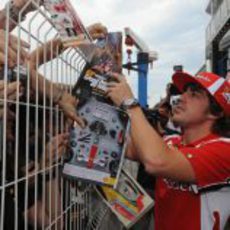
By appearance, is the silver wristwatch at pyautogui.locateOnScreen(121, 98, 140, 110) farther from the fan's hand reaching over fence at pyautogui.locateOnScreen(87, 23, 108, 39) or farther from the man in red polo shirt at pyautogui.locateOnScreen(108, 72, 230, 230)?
the fan's hand reaching over fence at pyautogui.locateOnScreen(87, 23, 108, 39)

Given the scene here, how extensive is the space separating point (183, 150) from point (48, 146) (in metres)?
0.69

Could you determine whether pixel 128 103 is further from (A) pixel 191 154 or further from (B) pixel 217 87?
(B) pixel 217 87

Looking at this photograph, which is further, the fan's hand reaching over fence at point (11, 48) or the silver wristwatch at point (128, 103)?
the silver wristwatch at point (128, 103)

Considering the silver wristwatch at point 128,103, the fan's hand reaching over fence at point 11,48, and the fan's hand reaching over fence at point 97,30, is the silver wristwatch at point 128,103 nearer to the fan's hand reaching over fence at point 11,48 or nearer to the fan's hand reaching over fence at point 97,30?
the fan's hand reaching over fence at point 97,30

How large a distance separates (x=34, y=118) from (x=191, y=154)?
2.61ft

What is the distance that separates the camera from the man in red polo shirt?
1893 millimetres

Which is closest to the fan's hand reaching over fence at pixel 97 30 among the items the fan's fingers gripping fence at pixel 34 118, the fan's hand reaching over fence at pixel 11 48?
the fan's fingers gripping fence at pixel 34 118

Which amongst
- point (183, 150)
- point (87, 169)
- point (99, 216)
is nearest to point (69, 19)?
point (87, 169)

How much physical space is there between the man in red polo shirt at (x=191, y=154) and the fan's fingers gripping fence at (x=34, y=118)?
274 millimetres

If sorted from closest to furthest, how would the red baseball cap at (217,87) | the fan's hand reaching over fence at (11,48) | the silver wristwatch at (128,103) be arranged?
the fan's hand reaching over fence at (11,48), the silver wristwatch at (128,103), the red baseball cap at (217,87)

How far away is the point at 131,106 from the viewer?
1873 mm

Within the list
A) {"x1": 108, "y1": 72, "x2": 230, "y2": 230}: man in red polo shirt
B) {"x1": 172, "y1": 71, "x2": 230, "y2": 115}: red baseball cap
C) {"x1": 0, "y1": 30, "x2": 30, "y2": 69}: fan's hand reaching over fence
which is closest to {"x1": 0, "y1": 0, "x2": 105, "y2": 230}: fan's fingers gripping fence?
{"x1": 0, "y1": 30, "x2": 30, "y2": 69}: fan's hand reaching over fence

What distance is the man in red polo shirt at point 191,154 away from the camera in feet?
6.21

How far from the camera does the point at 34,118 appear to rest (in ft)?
4.90
